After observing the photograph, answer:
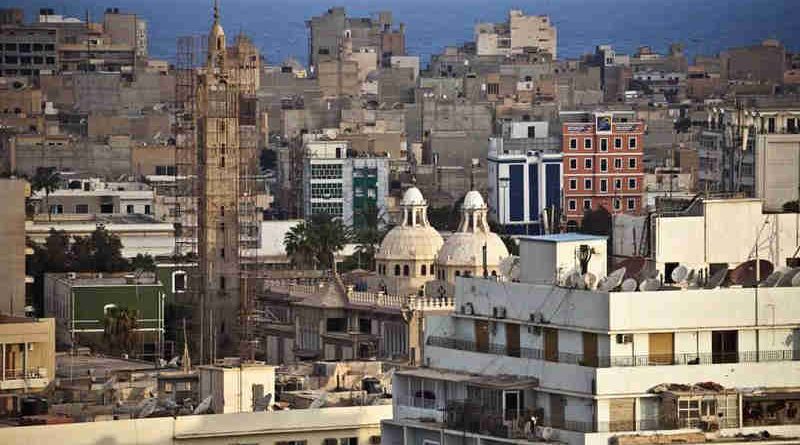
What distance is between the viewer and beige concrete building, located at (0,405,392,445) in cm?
Result: 4019

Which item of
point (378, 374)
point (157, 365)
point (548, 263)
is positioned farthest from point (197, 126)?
point (548, 263)

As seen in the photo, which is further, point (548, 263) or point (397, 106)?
point (397, 106)

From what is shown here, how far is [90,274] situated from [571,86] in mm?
87927

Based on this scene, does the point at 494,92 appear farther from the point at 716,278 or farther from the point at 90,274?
the point at 716,278

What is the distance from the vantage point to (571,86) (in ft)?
579

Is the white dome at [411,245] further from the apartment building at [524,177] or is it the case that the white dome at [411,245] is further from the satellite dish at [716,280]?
the satellite dish at [716,280]

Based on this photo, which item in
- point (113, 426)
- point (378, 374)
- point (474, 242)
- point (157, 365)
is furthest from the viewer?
point (474, 242)

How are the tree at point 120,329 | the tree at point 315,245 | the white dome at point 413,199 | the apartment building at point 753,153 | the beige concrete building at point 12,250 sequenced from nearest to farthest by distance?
the apartment building at point 753,153
the beige concrete building at point 12,250
the tree at point 120,329
the white dome at point 413,199
the tree at point 315,245

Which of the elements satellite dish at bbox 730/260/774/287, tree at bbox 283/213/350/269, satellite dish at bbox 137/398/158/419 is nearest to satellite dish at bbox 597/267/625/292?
satellite dish at bbox 730/260/774/287

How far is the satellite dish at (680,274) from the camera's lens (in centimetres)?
3412

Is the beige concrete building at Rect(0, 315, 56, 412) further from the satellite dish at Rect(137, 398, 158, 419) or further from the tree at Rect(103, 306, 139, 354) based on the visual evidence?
the tree at Rect(103, 306, 139, 354)

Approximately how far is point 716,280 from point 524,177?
321 ft

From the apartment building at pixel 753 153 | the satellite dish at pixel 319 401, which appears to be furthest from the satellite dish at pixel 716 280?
the apartment building at pixel 753 153

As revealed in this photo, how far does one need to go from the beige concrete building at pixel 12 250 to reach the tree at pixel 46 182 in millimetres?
34351
